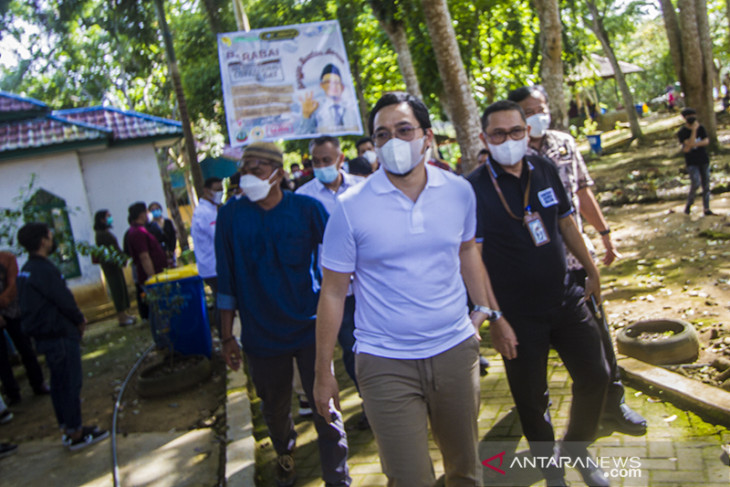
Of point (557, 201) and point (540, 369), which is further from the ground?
point (557, 201)

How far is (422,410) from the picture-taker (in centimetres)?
296

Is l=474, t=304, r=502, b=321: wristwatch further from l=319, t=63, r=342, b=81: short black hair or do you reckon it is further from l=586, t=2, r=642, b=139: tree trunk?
l=586, t=2, r=642, b=139: tree trunk

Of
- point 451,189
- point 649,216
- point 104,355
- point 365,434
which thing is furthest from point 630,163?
point 451,189

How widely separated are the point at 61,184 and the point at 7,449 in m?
9.06

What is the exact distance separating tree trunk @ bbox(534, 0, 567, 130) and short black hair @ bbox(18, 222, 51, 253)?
7.68 meters

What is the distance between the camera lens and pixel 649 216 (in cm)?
1248

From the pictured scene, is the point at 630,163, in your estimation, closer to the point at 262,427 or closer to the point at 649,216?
the point at 649,216

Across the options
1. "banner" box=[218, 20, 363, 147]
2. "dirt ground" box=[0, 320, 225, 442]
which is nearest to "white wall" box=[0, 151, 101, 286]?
"dirt ground" box=[0, 320, 225, 442]

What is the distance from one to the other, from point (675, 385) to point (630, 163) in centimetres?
1712

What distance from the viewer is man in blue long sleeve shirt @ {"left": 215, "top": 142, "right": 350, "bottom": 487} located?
13.3 feet

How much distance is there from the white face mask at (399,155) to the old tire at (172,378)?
494cm

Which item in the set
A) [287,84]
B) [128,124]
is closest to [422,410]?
[287,84]

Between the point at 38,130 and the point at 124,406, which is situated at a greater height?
the point at 38,130

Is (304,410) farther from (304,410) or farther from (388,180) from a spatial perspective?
(388,180)
